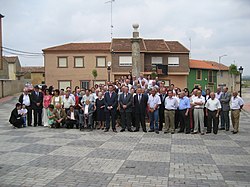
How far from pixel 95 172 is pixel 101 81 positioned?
37.1 m

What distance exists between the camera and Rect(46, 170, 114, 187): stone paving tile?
5578mm

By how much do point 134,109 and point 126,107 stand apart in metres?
0.43

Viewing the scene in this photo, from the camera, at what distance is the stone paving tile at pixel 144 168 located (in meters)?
6.27

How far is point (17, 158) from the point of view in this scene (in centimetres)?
752

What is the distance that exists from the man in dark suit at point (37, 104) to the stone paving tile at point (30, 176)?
7.14m

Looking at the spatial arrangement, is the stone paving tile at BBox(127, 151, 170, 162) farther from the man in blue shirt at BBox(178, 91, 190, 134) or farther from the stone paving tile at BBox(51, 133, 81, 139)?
the man in blue shirt at BBox(178, 91, 190, 134)

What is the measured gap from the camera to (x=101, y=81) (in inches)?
1699

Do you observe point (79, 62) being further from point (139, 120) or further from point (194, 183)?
point (194, 183)

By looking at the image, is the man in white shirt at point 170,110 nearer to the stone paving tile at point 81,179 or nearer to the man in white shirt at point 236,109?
the man in white shirt at point 236,109

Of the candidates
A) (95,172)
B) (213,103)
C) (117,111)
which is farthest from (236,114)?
(95,172)

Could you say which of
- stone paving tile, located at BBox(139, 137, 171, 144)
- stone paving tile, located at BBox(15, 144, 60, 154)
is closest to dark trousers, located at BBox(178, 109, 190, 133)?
stone paving tile, located at BBox(139, 137, 171, 144)

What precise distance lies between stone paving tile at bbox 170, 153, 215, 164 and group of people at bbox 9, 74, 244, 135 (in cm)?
357

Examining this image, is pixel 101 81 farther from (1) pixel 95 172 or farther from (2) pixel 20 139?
(1) pixel 95 172

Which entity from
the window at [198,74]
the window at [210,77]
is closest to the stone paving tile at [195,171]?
the window at [198,74]
